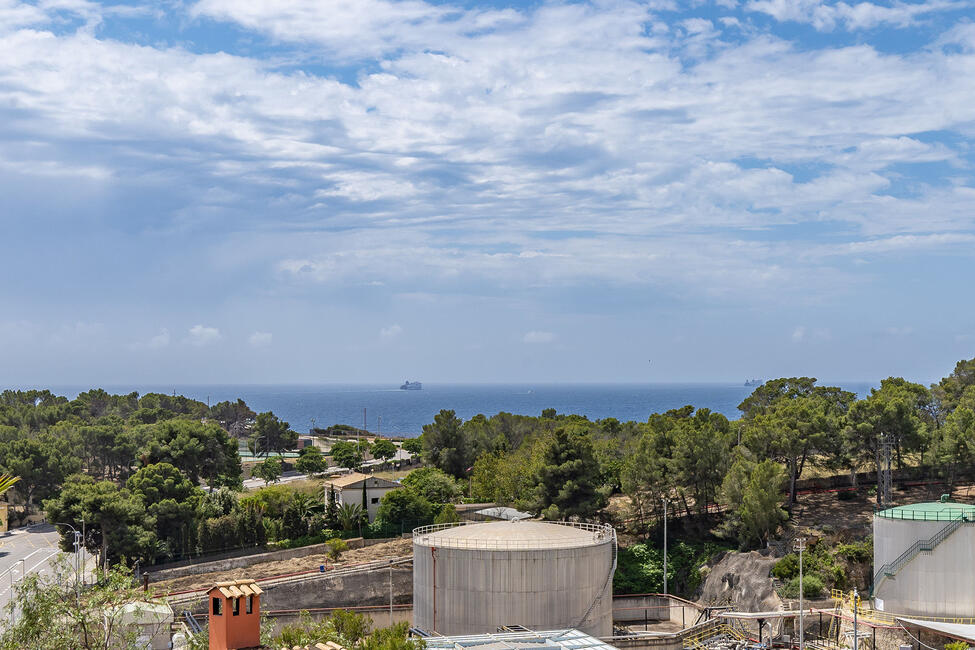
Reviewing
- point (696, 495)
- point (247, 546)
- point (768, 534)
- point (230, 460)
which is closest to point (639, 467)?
point (696, 495)

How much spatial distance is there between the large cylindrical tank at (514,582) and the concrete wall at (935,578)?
15.6 metres

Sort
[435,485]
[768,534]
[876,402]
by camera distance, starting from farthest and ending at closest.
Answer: [435,485] < [876,402] < [768,534]

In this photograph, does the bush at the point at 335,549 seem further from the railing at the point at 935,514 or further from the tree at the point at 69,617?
the tree at the point at 69,617

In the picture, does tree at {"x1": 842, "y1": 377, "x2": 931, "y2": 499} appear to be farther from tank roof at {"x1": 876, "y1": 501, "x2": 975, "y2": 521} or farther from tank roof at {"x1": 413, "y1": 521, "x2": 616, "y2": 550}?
tank roof at {"x1": 413, "y1": 521, "x2": 616, "y2": 550}

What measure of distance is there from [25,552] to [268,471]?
122 feet

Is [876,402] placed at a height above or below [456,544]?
above

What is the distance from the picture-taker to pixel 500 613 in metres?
48.3

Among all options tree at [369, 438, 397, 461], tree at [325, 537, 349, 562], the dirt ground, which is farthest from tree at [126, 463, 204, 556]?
tree at [369, 438, 397, 461]

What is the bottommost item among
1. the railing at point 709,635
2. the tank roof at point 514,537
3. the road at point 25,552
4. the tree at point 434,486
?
the road at point 25,552

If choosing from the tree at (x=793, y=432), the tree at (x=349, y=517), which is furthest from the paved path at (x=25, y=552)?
the tree at (x=793, y=432)

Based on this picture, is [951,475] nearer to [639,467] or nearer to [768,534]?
[768,534]

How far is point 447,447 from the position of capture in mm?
103312

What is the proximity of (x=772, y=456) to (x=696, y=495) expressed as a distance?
8.39 metres

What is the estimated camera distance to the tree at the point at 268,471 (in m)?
115
